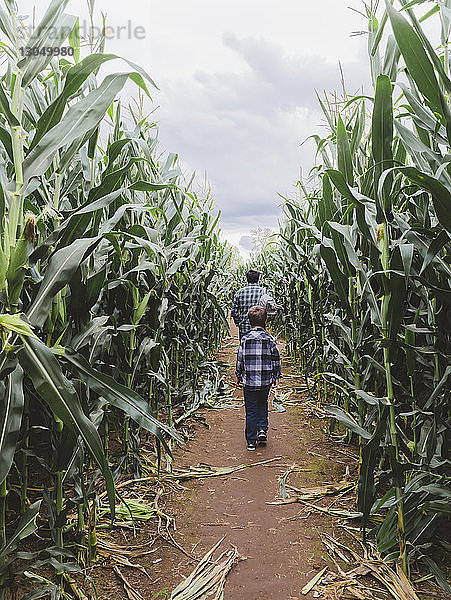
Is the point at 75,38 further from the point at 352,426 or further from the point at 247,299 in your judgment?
the point at 247,299

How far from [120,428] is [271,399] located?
2.94 m

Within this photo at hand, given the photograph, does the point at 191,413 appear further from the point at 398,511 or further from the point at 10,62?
the point at 10,62

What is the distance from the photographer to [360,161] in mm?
2949

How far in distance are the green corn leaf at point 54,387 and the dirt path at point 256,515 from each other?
1.28 meters

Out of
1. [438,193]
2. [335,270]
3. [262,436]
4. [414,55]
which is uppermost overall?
[414,55]

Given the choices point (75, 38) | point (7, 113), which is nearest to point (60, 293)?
point (7, 113)

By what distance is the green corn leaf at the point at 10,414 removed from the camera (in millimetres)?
1355

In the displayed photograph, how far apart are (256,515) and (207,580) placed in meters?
0.77

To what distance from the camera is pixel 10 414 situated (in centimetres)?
139

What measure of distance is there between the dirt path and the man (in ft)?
5.98

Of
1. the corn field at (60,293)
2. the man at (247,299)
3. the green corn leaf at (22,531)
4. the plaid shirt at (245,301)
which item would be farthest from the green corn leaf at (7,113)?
the plaid shirt at (245,301)

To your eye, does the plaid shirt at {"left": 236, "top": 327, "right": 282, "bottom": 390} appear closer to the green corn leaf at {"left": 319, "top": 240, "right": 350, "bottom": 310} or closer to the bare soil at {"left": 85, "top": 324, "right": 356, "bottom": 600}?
the bare soil at {"left": 85, "top": 324, "right": 356, "bottom": 600}

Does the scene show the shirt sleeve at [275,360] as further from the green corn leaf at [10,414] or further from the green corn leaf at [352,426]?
the green corn leaf at [10,414]

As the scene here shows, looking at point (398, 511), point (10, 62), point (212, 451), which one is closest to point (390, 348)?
point (398, 511)
